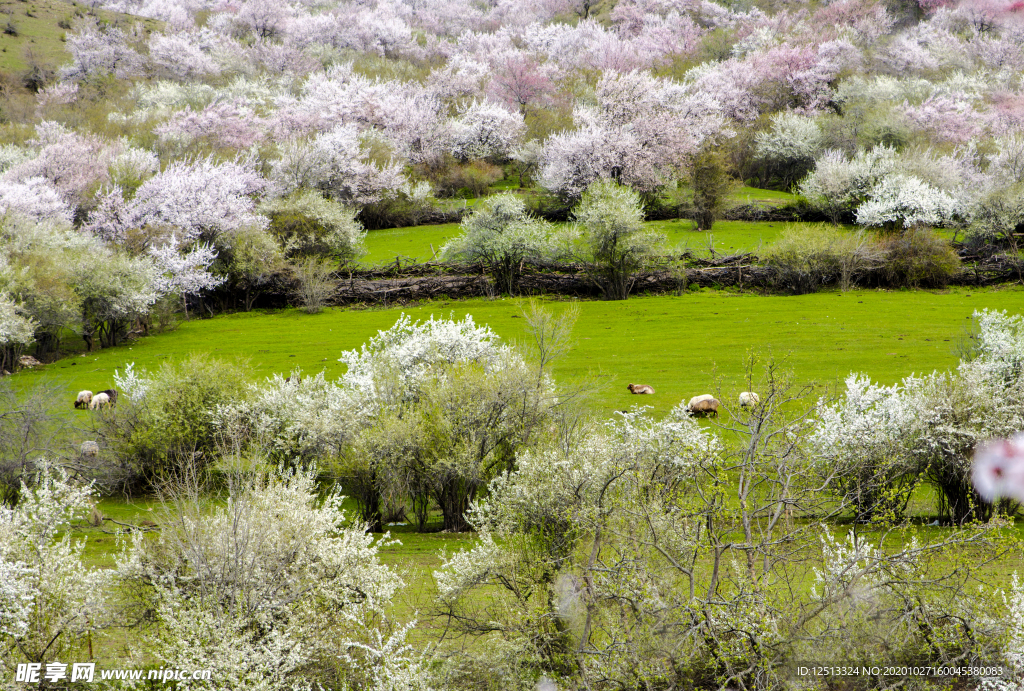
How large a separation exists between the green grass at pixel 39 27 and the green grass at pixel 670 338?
6597cm

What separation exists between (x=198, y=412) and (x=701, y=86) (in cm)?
6116

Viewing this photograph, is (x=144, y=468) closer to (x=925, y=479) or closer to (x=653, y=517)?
(x=653, y=517)

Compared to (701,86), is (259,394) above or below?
below

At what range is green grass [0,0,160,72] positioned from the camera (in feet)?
281

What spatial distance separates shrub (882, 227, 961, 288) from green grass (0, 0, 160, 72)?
279ft

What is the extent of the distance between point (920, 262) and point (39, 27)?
99927 millimetres

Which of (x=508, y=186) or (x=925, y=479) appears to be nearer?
(x=925, y=479)

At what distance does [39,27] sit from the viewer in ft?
307

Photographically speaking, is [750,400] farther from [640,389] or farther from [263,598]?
[263,598]

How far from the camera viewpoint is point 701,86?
69875 millimetres

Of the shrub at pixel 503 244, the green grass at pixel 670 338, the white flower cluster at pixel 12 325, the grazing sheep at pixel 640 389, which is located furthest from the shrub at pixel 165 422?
the shrub at pixel 503 244

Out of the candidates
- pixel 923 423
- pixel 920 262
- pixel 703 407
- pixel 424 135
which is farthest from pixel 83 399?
pixel 424 135

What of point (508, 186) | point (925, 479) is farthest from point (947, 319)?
point (508, 186)

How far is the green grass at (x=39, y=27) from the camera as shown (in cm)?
8550
